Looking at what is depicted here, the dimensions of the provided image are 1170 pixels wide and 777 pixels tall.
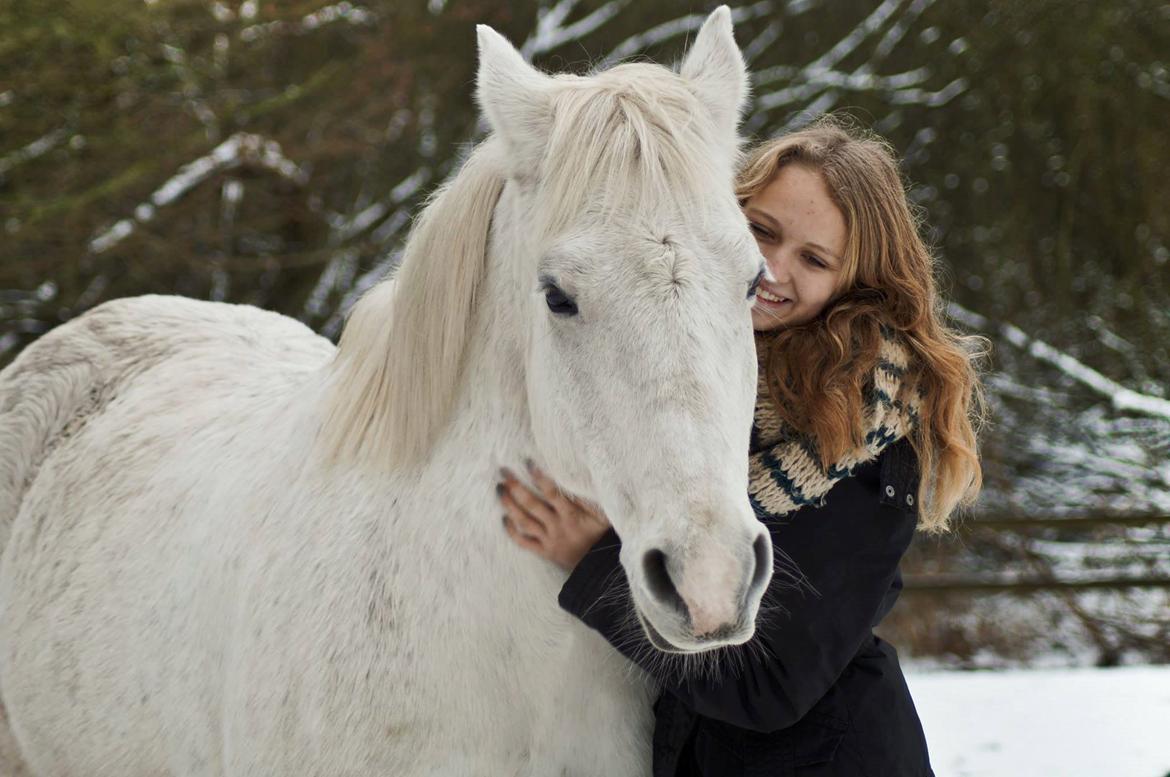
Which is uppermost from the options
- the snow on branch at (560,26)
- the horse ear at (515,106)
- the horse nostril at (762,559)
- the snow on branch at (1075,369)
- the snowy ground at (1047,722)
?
the horse ear at (515,106)

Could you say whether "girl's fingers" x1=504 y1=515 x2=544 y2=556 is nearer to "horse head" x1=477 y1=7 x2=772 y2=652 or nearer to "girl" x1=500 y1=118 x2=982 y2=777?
"girl" x1=500 y1=118 x2=982 y2=777

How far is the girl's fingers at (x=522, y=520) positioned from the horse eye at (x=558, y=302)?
0.40 meters

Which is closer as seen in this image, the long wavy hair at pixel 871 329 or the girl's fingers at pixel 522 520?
the girl's fingers at pixel 522 520

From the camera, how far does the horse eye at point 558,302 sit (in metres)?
1.61

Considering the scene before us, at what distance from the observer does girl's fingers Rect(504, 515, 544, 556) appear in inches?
72.7

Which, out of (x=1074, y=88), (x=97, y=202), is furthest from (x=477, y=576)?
(x=1074, y=88)

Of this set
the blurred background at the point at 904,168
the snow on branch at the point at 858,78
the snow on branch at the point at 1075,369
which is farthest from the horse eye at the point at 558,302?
the snow on branch at the point at 858,78

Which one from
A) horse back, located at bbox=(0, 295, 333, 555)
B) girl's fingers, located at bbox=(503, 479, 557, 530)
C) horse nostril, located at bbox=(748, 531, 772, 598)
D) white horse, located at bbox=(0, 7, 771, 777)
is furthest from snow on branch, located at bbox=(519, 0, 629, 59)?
horse nostril, located at bbox=(748, 531, 772, 598)

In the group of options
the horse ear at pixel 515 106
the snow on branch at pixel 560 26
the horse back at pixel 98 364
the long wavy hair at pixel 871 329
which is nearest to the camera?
the horse ear at pixel 515 106

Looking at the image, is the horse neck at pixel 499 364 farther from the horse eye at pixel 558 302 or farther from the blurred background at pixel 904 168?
the blurred background at pixel 904 168

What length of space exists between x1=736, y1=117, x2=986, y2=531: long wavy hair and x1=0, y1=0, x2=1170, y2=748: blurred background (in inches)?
167

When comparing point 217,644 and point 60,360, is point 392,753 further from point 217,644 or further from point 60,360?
point 60,360

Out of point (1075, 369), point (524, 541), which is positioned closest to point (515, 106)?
point (524, 541)

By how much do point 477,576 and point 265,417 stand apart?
0.85 metres
